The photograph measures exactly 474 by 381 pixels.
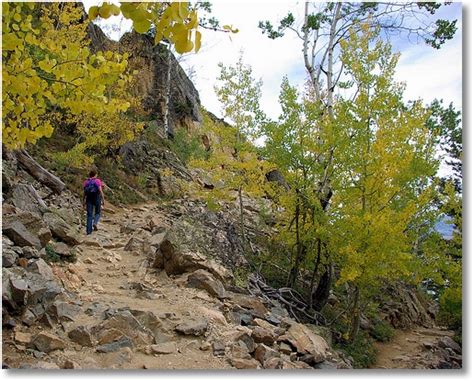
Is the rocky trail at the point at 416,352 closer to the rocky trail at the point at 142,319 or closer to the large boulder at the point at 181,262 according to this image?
the rocky trail at the point at 142,319

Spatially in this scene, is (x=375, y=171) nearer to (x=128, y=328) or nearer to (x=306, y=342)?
(x=306, y=342)

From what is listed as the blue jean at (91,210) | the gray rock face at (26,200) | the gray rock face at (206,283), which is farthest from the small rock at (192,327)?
the blue jean at (91,210)

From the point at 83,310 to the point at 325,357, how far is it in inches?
70.2

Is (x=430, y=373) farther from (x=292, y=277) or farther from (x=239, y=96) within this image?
(x=239, y=96)

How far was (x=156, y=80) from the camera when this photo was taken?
37.8 feet

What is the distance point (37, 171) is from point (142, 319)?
2771 millimetres

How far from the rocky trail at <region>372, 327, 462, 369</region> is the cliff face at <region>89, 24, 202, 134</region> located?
7888mm

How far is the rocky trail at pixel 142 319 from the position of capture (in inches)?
90.8

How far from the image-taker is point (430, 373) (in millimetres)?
2504

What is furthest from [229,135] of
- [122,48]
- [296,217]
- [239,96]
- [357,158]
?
[122,48]

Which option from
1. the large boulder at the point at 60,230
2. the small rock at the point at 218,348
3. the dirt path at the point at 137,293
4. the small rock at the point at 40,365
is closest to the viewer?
the small rock at the point at 40,365

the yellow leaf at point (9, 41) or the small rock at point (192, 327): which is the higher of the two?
the yellow leaf at point (9, 41)

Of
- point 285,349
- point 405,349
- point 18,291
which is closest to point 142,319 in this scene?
point 18,291

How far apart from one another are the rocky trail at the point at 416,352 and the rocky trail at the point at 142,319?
594 millimetres
